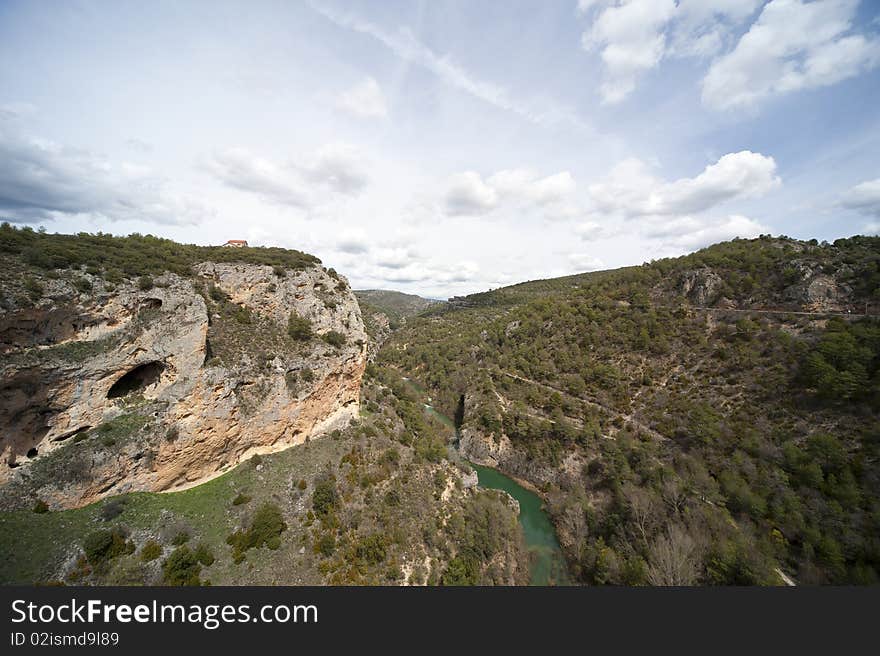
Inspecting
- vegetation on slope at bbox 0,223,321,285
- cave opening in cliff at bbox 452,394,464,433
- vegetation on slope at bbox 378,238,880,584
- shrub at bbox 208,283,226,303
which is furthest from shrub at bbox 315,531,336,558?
cave opening in cliff at bbox 452,394,464,433

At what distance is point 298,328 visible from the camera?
71.1ft

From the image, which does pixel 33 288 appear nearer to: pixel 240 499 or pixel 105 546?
pixel 105 546

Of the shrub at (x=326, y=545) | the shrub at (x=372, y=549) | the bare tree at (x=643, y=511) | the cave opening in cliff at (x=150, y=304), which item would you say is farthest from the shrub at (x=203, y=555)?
the bare tree at (x=643, y=511)

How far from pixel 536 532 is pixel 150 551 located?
29818 millimetres

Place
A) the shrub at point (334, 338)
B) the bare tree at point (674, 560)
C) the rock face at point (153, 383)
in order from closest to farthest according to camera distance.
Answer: the rock face at point (153, 383)
the bare tree at point (674, 560)
the shrub at point (334, 338)

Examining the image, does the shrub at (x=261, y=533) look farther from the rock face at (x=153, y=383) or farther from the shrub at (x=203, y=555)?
the rock face at (x=153, y=383)

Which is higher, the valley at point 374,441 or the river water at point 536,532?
the valley at point 374,441

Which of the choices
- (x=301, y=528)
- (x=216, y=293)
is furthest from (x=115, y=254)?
(x=301, y=528)

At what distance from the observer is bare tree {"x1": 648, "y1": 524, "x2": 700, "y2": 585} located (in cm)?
1805

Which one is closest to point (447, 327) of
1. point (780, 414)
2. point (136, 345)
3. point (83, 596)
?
point (780, 414)

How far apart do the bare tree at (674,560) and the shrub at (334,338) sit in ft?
90.9

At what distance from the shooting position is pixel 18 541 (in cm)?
1066

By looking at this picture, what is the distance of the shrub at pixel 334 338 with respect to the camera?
22.9 m

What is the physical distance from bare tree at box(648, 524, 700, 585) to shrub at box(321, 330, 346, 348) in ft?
90.9
